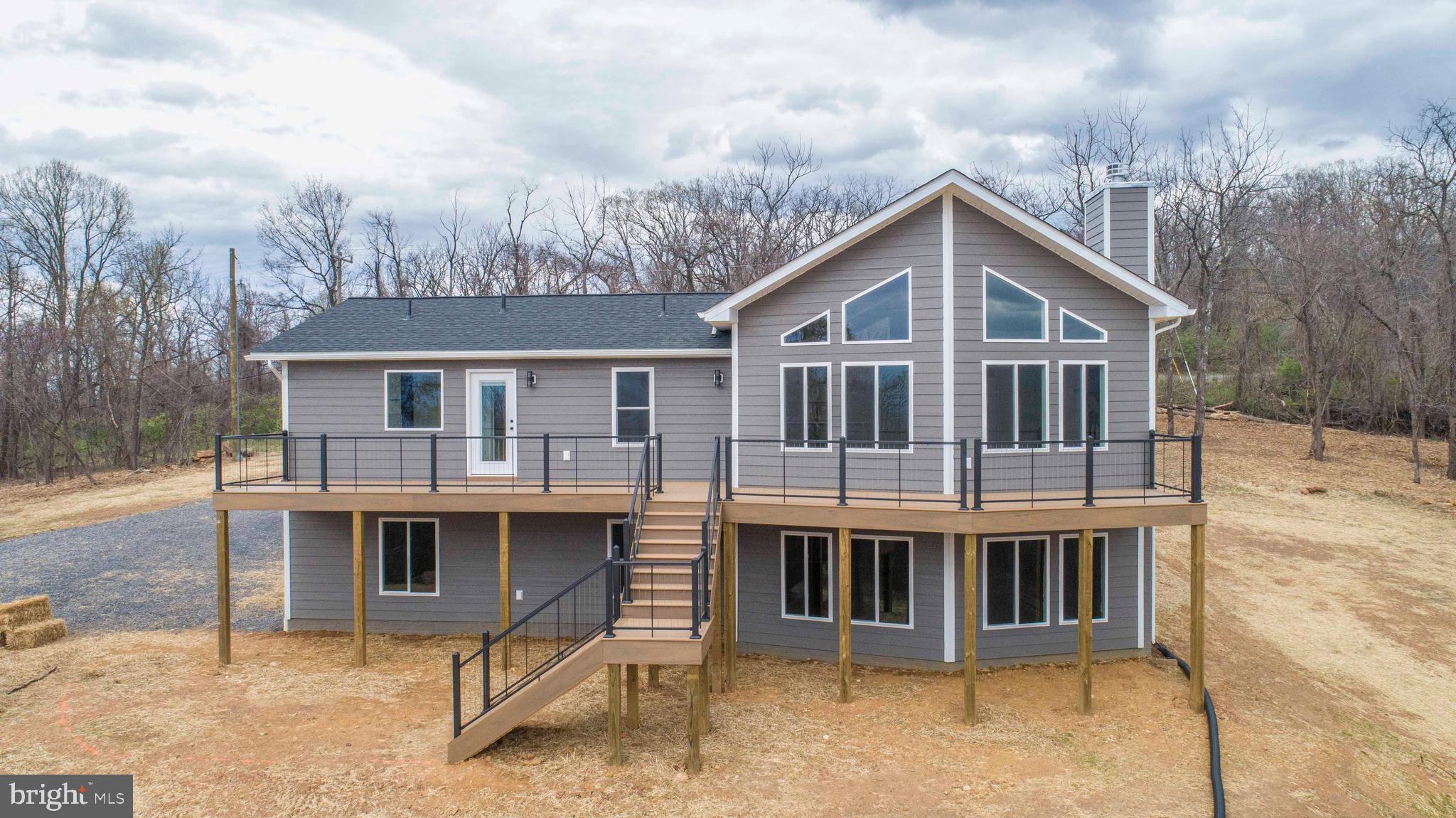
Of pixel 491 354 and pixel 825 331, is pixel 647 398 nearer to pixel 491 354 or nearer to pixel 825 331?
pixel 491 354

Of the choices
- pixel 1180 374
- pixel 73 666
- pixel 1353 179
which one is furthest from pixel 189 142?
pixel 1353 179

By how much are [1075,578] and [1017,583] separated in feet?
3.08

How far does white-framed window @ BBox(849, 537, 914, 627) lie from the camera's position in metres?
10.8

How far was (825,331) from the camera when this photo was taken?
10891mm

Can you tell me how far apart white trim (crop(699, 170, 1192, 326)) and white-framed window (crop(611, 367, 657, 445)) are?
8.51 feet

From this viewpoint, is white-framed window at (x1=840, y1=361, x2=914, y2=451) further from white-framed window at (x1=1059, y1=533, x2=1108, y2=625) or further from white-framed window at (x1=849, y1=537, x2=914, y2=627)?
white-framed window at (x1=1059, y1=533, x2=1108, y2=625)

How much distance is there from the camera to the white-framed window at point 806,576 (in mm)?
11266

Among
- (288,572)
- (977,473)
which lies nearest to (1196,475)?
(977,473)

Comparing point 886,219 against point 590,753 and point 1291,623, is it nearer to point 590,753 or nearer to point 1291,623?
point 590,753

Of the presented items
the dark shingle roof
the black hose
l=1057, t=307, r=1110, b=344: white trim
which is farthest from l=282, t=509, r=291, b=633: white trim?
the black hose

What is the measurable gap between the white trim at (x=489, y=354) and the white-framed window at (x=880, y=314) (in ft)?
7.25

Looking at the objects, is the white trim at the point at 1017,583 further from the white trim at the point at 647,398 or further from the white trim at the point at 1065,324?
the white trim at the point at 647,398

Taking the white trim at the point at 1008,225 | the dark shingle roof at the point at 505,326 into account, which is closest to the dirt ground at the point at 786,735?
the dark shingle roof at the point at 505,326

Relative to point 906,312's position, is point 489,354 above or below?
below
